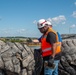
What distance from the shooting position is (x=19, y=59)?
8219mm

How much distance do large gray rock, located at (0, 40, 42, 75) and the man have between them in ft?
2.33

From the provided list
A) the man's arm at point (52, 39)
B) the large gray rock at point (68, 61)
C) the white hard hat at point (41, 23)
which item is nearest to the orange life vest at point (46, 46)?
the man's arm at point (52, 39)

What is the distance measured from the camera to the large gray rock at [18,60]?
8.05 metres

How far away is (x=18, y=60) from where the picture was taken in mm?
8203

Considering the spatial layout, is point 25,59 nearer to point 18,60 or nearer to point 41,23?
point 18,60

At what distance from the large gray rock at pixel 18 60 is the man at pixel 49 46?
0.71 m

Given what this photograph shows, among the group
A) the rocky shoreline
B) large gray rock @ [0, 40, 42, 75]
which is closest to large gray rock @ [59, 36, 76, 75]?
the rocky shoreline

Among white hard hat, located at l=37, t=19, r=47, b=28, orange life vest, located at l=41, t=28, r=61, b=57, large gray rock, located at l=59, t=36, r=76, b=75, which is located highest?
white hard hat, located at l=37, t=19, r=47, b=28

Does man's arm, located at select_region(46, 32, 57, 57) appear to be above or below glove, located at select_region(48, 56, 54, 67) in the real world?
above

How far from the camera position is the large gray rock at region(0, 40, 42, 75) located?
8047mm

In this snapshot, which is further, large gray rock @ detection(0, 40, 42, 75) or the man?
large gray rock @ detection(0, 40, 42, 75)

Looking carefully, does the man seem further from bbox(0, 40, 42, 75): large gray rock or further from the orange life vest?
bbox(0, 40, 42, 75): large gray rock

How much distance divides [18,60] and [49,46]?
1.13m

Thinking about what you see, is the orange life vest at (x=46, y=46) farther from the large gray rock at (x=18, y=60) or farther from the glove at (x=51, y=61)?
the large gray rock at (x=18, y=60)
